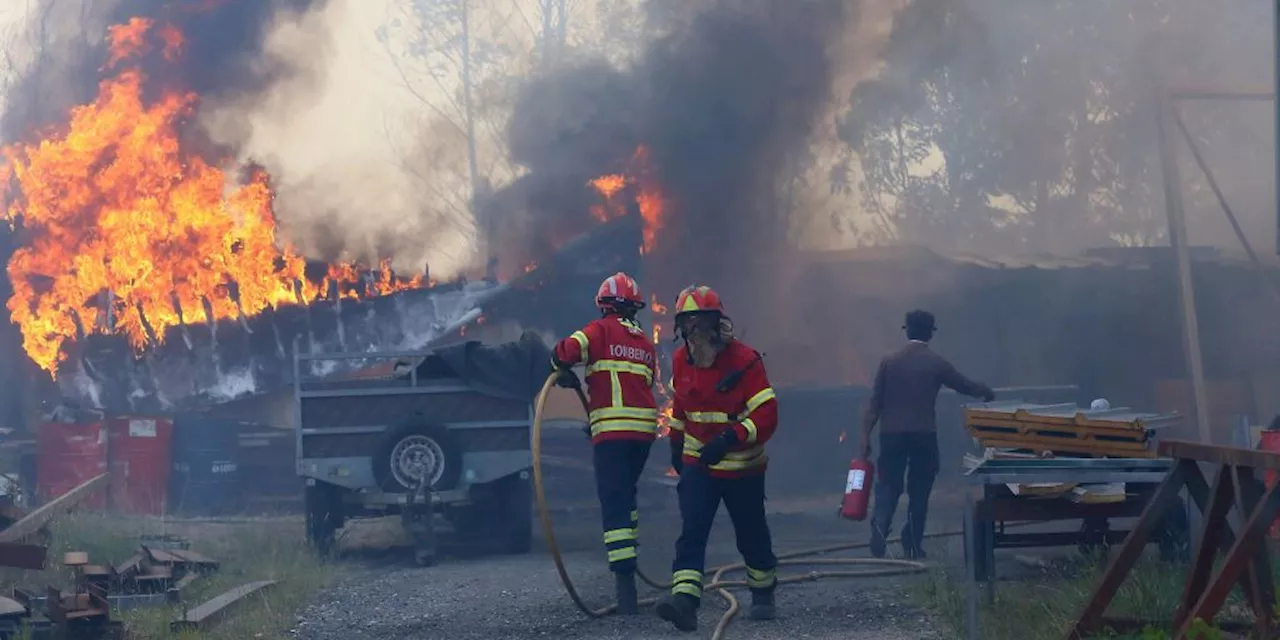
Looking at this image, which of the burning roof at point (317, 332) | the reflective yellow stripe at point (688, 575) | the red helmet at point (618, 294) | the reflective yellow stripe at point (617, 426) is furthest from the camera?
the burning roof at point (317, 332)

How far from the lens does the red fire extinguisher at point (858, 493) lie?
8.38m

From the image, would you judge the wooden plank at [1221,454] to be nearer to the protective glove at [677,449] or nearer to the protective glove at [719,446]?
the protective glove at [719,446]

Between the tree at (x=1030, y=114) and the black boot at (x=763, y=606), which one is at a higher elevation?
the tree at (x=1030, y=114)

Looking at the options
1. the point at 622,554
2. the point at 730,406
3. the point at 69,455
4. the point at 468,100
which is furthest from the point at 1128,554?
the point at 468,100

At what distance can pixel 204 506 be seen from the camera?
1473cm

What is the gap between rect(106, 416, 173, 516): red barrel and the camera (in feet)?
48.0

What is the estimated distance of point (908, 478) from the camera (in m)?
9.30

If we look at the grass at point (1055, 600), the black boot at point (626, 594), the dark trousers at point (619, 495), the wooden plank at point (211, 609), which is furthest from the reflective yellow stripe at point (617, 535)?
the wooden plank at point (211, 609)

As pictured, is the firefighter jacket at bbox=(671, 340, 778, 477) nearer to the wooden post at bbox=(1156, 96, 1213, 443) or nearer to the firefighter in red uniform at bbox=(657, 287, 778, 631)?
the firefighter in red uniform at bbox=(657, 287, 778, 631)

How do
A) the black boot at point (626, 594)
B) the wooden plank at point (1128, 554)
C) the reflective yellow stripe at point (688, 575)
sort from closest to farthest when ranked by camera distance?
the wooden plank at point (1128, 554)
the reflective yellow stripe at point (688, 575)
the black boot at point (626, 594)

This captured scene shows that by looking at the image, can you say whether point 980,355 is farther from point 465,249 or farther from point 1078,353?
point 465,249

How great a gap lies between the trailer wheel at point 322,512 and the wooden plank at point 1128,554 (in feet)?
21.5

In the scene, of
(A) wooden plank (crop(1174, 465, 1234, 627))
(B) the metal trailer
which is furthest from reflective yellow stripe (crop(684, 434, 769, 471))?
(B) the metal trailer

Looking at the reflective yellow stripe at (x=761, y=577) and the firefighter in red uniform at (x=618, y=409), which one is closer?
the reflective yellow stripe at (x=761, y=577)
